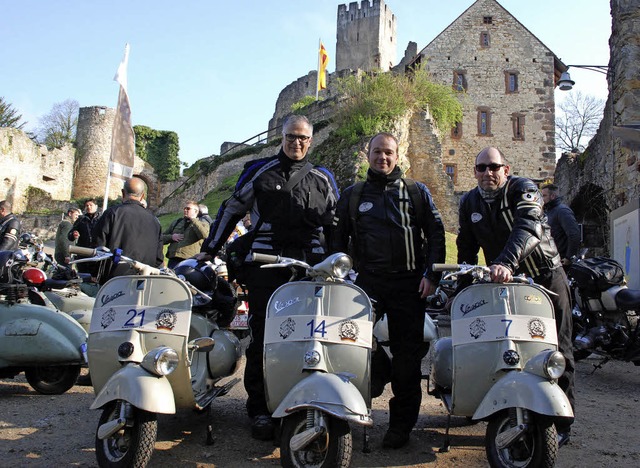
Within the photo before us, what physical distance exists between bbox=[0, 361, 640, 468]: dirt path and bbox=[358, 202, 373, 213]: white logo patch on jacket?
137 centimetres

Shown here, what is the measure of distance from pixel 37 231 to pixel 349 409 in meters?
29.3

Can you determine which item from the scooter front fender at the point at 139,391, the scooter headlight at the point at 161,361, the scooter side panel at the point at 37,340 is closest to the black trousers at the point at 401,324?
the scooter headlight at the point at 161,361

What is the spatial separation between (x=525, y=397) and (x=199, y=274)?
222 cm

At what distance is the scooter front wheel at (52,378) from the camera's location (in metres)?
5.20

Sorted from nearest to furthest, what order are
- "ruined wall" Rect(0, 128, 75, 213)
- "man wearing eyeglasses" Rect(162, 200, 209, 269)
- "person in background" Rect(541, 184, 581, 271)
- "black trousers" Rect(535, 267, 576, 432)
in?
"black trousers" Rect(535, 267, 576, 432) → "person in background" Rect(541, 184, 581, 271) → "man wearing eyeglasses" Rect(162, 200, 209, 269) → "ruined wall" Rect(0, 128, 75, 213)

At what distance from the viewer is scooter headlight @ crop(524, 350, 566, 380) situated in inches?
123

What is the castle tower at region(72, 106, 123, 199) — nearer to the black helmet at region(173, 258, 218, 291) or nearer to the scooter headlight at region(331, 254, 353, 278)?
the black helmet at region(173, 258, 218, 291)

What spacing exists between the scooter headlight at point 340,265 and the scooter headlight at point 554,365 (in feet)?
3.46

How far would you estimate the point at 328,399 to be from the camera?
9.80 ft

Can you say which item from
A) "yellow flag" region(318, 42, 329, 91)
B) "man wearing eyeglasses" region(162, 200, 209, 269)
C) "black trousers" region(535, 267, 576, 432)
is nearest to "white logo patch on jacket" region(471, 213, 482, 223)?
"black trousers" region(535, 267, 576, 432)

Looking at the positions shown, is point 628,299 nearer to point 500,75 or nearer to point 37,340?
point 37,340

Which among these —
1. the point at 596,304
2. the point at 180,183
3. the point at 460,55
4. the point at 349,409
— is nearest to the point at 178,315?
the point at 349,409

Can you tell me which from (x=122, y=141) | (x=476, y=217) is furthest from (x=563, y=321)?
(x=122, y=141)

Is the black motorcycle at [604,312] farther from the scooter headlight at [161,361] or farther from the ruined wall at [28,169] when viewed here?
the ruined wall at [28,169]
